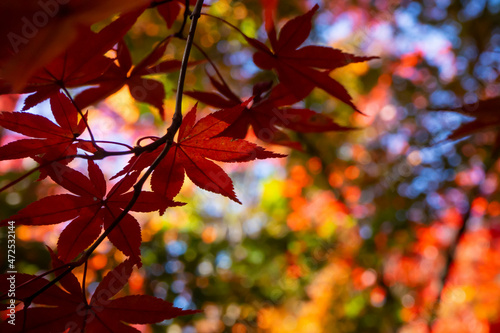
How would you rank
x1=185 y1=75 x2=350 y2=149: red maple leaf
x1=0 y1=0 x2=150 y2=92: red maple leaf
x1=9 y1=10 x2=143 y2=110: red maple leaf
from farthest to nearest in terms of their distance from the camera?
1. x1=185 y1=75 x2=350 y2=149: red maple leaf
2. x1=9 y1=10 x2=143 y2=110: red maple leaf
3. x1=0 y1=0 x2=150 y2=92: red maple leaf

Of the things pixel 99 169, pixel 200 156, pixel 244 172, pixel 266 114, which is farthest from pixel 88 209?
pixel 244 172

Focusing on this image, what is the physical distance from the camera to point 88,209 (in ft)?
1.66

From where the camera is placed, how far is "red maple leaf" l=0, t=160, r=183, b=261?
470 millimetres

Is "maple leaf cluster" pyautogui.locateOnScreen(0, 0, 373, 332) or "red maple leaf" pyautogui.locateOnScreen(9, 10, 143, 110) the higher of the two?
"red maple leaf" pyautogui.locateOnScreen(9, 10, 143, 110)

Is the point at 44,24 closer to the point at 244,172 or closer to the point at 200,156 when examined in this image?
the point at 200,156

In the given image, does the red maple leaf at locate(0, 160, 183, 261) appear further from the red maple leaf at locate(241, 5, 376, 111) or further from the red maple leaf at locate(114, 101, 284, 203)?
the red maple leaf at locate(241, 5, 376, 111)

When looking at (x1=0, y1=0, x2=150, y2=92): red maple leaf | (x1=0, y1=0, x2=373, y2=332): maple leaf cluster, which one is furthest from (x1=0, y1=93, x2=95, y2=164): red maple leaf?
(x1=0, y1=0, x2=150, y2=92): red maple leaf

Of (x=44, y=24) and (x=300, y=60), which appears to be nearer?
(x=44, y=24)

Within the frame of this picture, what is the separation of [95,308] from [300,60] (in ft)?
1.38

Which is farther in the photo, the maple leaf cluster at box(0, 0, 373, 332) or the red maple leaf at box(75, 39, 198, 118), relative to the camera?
the red maple leaf at box(75, 39, 198, 118)

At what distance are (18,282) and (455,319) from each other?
3595 millimetres

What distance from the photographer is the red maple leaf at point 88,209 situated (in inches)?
18.5

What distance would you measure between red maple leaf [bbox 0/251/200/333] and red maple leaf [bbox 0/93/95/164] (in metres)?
0.14

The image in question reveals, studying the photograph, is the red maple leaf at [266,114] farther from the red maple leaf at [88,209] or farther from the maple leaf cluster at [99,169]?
the red maple leaf at [88,209]
